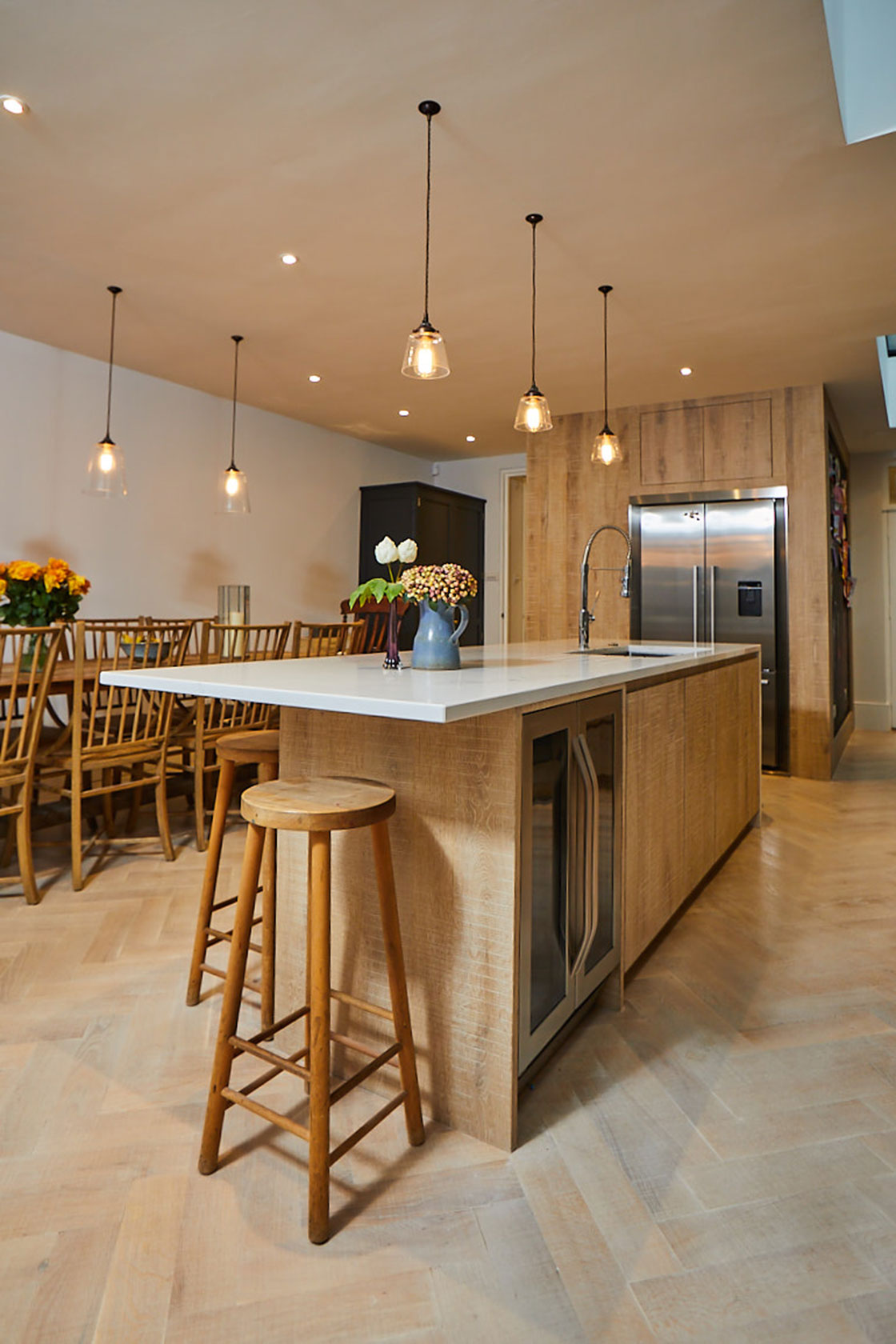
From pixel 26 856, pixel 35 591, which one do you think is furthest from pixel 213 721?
pixel 26 856

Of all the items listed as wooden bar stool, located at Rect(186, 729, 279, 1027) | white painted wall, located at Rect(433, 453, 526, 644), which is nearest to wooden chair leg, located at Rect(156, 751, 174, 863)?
wooden bar stool, located at Rect(186, 729, 279, 1027)

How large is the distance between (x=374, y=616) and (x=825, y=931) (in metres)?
3.46

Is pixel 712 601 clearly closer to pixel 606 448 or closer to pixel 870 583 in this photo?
pixel 606 448

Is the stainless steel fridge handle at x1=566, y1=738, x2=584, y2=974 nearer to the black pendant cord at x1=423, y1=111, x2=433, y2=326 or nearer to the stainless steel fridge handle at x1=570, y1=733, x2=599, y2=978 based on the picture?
the stainless steel fridge handle at x1=570, y1=733, x2=599, y2=978

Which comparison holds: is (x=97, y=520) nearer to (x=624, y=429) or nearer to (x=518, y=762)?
(x=624, y=429)

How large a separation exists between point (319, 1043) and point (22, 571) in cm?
271

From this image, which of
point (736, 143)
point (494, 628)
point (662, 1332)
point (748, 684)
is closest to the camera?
point (662, 1332)

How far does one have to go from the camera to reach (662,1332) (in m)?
1.14

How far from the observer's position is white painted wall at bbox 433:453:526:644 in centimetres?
775

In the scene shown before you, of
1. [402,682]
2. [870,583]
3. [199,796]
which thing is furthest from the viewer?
[870,583]

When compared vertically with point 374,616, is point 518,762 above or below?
below

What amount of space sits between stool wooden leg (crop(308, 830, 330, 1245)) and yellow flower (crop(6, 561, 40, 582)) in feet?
8.25

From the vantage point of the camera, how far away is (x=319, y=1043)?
136cm

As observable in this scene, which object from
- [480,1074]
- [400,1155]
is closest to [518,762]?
[480,1074]
